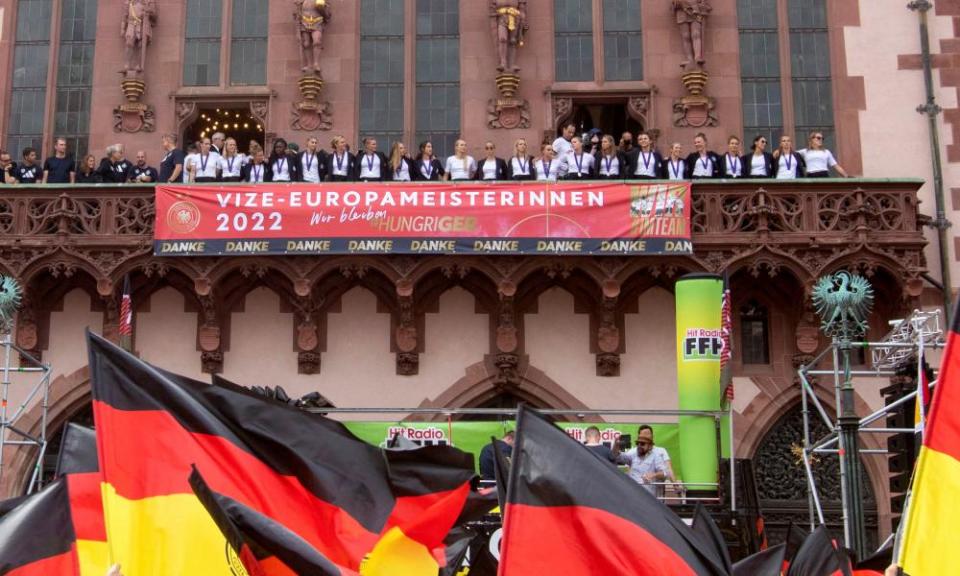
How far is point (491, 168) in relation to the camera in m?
26.1

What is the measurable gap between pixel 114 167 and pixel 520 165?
763cm

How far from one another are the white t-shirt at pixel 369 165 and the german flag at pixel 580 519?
1800cm

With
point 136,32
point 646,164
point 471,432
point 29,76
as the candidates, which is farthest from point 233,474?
point 29,76

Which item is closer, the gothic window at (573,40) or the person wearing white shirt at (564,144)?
the person wearing white shirt at (564,144)

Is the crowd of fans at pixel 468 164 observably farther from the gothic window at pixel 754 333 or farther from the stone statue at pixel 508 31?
the gothic window at pixel 754 333

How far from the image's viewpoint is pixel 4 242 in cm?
2595

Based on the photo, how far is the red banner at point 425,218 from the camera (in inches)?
990

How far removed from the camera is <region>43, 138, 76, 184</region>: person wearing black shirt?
27.0 meters

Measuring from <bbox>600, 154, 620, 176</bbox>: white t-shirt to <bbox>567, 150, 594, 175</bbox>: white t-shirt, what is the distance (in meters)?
0.22

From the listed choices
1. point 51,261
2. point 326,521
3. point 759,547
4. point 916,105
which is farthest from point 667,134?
point 326,521

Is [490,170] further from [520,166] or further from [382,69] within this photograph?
[382,69]

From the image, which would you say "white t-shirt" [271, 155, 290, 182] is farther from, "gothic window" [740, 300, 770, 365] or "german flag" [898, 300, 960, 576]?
"german flag" [898, 300, 960, 576]

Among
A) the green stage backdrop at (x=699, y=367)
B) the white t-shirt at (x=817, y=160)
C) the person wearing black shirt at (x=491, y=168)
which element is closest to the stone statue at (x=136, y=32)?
the person wearing black shirt at (x=491, y=168)

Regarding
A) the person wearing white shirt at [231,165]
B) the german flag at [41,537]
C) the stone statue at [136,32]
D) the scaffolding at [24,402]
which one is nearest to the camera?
the german flag at [41,537]
